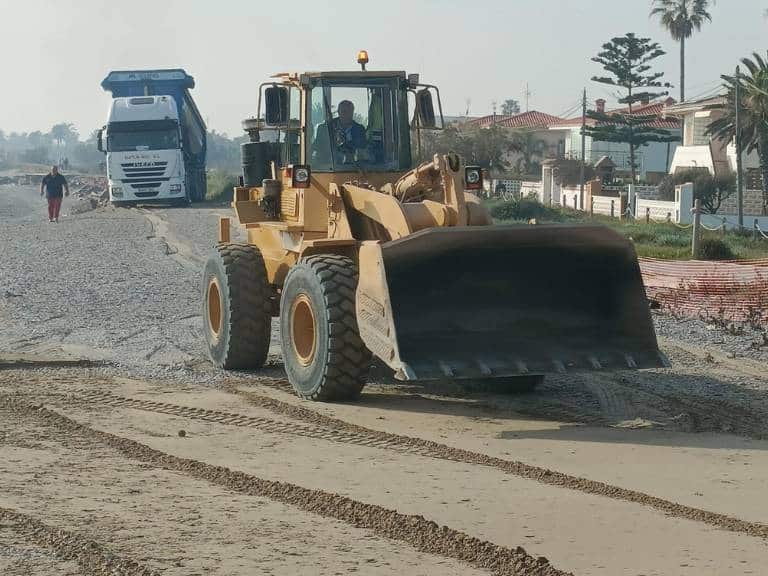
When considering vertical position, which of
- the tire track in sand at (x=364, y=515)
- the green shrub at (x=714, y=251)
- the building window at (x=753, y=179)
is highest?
the building window at (x=753, y=179)

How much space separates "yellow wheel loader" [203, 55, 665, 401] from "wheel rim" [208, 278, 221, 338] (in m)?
0.78

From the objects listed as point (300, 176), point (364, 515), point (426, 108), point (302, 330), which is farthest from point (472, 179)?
point (364, 515)

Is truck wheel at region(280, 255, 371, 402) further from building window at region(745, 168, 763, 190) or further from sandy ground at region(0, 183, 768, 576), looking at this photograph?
building window at region(745, 168, 763, 190)

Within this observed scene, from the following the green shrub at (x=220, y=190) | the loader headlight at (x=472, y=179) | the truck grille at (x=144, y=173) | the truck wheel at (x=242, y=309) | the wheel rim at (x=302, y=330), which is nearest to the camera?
the wheel rim at (x=302, y=330)

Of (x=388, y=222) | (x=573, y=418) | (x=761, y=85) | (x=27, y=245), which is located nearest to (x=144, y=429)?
(x=388, y=222)

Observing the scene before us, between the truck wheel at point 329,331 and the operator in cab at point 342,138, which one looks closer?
the truck wheel at point 329,331

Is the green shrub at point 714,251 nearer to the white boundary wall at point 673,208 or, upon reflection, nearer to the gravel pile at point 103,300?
the gravel pile at point 103,300

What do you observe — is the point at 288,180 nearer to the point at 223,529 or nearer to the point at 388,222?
the point at 388,222

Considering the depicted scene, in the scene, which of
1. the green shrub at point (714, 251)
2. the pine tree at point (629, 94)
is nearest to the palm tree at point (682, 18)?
the pine tree at point (629, 94)

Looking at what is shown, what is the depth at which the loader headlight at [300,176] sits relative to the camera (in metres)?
11.4

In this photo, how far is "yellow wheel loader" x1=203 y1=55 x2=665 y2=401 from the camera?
977 cm

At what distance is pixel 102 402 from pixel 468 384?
3.27 m

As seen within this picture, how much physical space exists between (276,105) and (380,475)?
15.1ft

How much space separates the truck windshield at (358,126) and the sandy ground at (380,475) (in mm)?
2048
